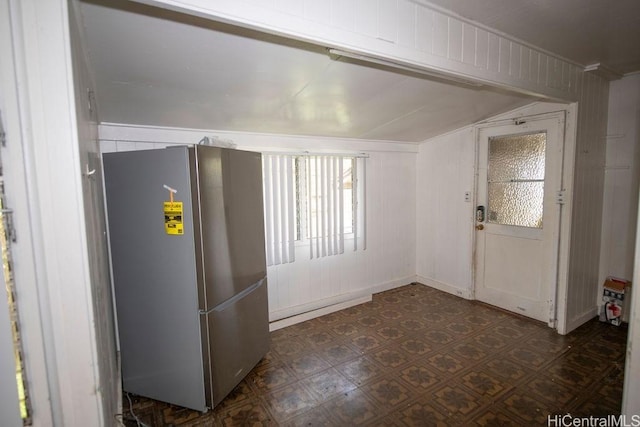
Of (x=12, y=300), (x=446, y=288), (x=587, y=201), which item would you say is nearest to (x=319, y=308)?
(x=446, y=288)

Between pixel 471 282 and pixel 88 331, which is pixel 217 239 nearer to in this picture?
pixel 88 331

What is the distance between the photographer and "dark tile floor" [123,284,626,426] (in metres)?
1.88

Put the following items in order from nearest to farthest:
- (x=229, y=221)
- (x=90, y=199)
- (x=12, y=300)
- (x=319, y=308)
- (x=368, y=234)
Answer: (x=12, y=300), (x=90, y=199), (x=229, y=221), (x=319, y=308), (x=368, y=234)

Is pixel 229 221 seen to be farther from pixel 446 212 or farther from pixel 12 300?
pixel 446 212

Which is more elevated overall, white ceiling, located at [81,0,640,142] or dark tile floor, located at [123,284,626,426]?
white ceiling, located at [81,0,640,142]

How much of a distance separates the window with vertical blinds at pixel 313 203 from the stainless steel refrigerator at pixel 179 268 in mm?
859

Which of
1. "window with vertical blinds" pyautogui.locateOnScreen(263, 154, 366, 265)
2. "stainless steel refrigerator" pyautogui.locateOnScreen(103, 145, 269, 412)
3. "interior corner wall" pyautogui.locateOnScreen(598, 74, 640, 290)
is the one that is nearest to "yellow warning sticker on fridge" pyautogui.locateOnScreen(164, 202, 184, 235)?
"stainless steel refrigerator" pyautogui.locateOnScreen(103, 145, 269, 412)

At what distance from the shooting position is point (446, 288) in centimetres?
388

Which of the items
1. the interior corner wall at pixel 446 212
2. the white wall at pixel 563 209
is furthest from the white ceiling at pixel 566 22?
the interior corner wall at pixel 446 212

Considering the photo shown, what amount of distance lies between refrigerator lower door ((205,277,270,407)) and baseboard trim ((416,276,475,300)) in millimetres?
2535

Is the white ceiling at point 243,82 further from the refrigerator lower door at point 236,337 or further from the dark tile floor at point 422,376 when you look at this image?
the dark tile floor at point 422,376

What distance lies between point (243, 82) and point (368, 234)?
2461 millimetres

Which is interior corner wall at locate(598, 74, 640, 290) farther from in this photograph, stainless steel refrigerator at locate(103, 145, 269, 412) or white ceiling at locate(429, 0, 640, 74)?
stainless steel refrigerator at locate(103, 145, 269, 412)

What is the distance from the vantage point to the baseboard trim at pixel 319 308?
308 cm
